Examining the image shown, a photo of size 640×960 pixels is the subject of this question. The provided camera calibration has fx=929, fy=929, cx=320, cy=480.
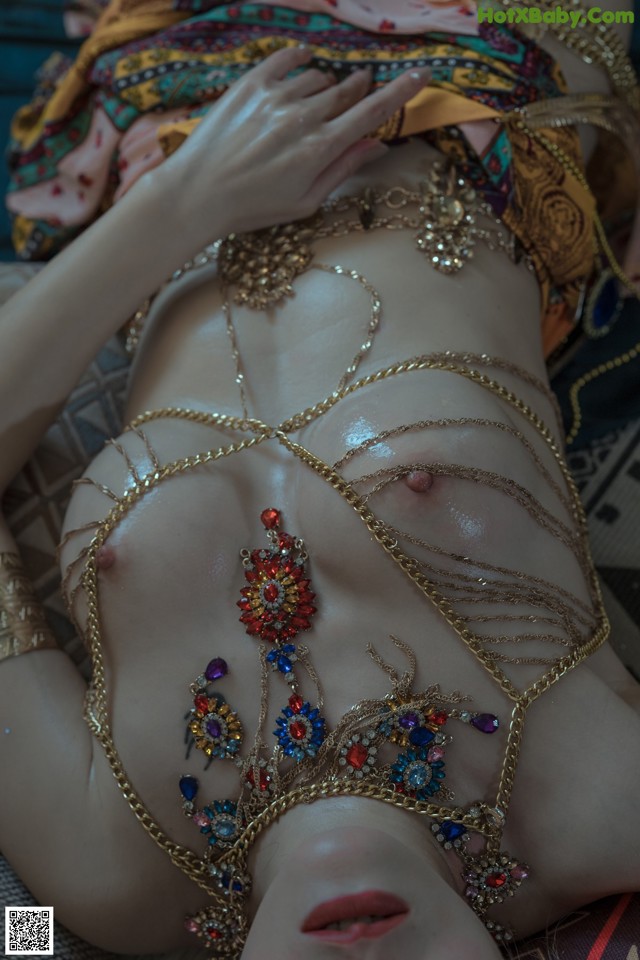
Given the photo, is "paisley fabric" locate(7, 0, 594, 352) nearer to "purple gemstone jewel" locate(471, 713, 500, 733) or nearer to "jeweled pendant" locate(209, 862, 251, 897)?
"purple gemstone jewel" locate(471, 713, 500, 733)

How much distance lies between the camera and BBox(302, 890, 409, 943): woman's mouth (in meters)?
0.67

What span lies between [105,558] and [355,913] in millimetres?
366

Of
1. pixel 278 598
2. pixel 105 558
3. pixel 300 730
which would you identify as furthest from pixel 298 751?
pixel 105 558

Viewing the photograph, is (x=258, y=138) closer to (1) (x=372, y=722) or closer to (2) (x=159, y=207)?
(2) (x=159, y=207)

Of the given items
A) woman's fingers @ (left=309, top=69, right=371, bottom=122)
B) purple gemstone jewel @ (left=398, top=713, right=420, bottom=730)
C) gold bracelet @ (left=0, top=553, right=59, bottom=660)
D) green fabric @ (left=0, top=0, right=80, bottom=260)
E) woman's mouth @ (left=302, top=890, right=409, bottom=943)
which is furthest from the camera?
green fabric @ (left=0, top=0, right=80, bottom=260)

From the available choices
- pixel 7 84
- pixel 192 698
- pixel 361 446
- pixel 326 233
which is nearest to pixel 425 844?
pixel 192 698

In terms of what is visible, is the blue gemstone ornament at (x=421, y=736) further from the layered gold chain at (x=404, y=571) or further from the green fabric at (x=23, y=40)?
the green fabric at (x=23, y=40)

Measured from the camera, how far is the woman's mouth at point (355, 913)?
0.67 meters

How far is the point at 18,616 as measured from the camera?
0.92 m

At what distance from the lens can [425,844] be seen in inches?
30.8

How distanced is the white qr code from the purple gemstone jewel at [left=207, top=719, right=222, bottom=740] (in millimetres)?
233

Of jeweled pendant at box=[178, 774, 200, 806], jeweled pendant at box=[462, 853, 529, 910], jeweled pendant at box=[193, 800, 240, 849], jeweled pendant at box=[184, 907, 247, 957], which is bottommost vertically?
jeweled pendant at box=[184, 907, 247, 957]

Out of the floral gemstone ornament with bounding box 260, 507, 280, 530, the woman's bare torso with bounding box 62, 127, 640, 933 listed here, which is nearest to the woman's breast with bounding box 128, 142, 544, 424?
the woman's bare torso with bounding box 62, 127, 640, 933

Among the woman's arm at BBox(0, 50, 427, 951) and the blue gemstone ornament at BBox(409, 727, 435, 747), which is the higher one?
the woman's arm at BBox(0, 50, 427, 951)
